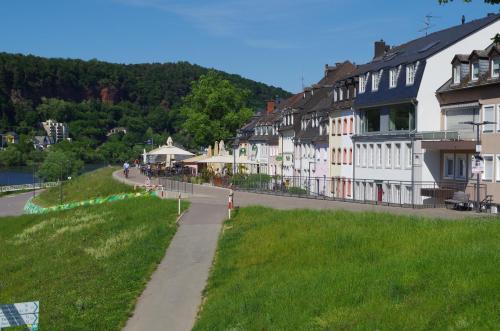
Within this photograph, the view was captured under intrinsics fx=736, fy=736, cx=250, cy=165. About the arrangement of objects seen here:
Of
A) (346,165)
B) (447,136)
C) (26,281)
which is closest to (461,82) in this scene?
(447,136)

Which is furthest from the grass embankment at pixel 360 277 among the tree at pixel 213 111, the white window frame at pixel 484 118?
the tree at pixel 213 111

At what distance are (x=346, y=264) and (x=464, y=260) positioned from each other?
10.3 feet

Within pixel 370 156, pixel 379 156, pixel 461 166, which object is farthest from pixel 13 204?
pixel 461 166

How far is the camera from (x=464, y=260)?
14.1 m

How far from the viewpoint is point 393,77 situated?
50.8 m

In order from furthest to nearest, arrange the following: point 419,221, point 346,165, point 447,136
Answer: point 346,165 < point 447,136 < point 419,221

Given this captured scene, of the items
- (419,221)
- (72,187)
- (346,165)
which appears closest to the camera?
(419,221)

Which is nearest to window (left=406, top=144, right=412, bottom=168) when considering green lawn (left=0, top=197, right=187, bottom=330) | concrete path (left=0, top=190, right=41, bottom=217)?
green lawn (left=0, top=197, right=187, bottom=330)

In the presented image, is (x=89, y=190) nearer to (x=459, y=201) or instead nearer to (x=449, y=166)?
(x=449, y=166)

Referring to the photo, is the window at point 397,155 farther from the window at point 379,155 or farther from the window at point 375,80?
the window at point 375,80

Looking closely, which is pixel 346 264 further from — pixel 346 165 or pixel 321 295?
pixel 346 165

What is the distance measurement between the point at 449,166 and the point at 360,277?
32.0 meters

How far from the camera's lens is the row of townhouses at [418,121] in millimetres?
39531

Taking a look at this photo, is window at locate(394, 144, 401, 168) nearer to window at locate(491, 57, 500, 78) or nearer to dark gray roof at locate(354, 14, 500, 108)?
dark gray roof at locate(354, 14, 500, 108)
